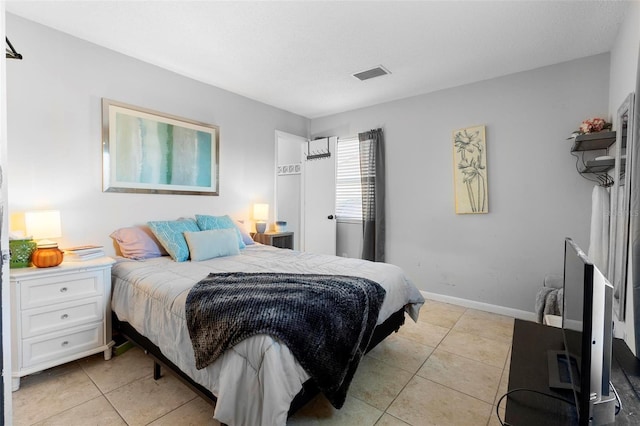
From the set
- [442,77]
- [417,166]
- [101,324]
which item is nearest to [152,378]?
[101,324]

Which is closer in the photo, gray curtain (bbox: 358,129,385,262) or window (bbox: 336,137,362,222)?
gray curtain (bbox: 358,129,385,262)

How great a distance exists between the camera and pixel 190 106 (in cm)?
335

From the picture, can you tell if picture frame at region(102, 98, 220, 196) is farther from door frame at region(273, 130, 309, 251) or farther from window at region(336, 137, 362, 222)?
window at region(336, 137, 362, 222)

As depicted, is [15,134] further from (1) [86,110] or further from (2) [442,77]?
(2) [442,77]

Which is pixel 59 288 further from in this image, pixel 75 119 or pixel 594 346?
pixel 594 346

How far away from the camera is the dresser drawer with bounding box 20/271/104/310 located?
1955 mm

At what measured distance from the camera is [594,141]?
2449mm

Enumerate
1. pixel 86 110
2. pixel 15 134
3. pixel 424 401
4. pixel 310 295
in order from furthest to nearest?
pixel 86 110 → pixel 15 134 → pixel 424 401 → pixel 310 295

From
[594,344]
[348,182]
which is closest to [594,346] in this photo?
[594,344]

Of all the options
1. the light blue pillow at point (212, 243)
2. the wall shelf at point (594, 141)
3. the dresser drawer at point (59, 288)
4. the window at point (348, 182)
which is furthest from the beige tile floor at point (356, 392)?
the window at point (348, 182)

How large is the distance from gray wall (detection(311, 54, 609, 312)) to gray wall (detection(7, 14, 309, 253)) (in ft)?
8.40

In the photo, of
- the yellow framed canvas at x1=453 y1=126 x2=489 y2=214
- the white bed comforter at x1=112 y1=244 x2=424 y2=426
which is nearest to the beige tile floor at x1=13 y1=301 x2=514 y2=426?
the white bed comforter at x1=112 y1=244 x2=424 y2=426

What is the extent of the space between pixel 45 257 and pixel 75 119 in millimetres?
1238

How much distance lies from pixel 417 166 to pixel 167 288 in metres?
3.15
